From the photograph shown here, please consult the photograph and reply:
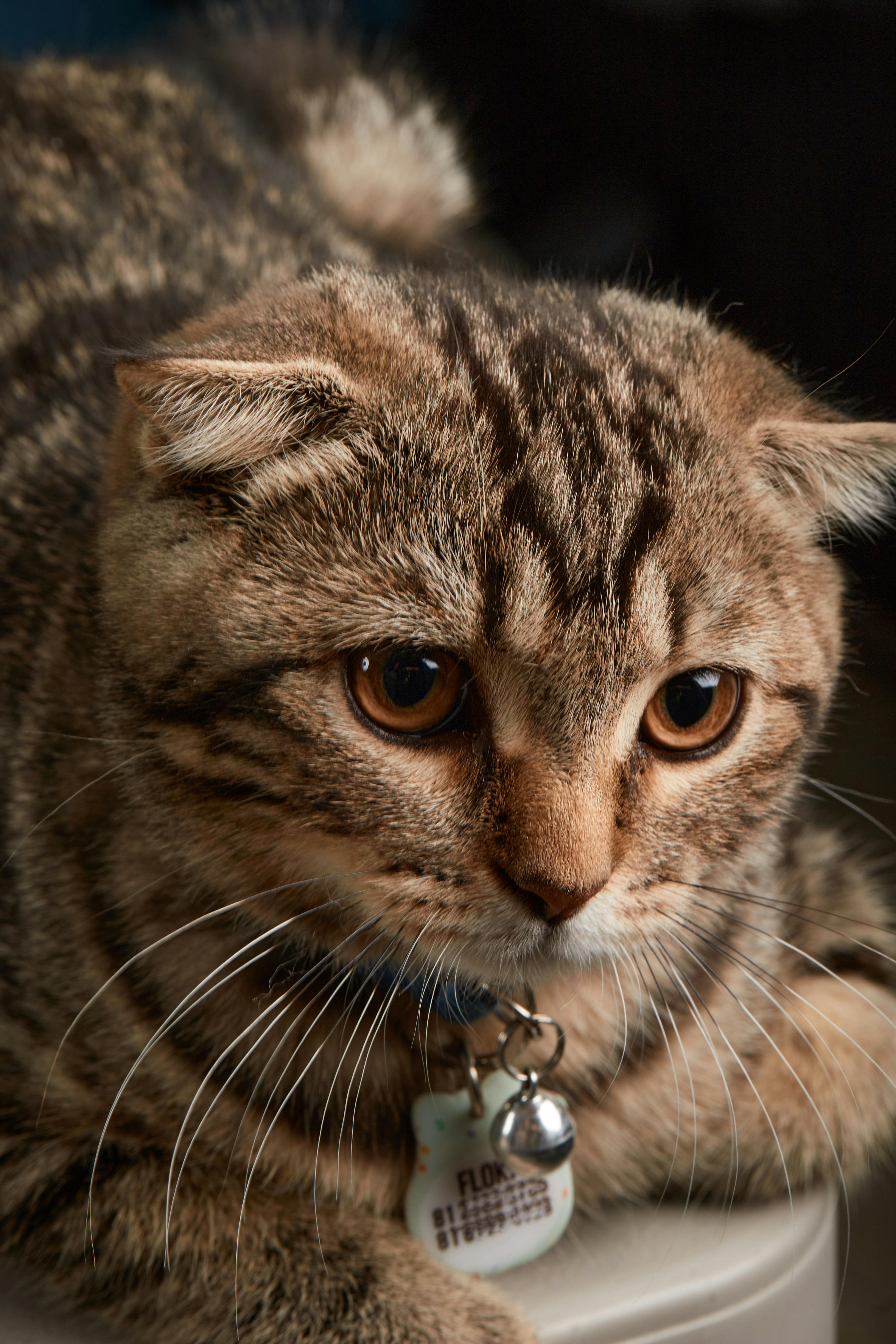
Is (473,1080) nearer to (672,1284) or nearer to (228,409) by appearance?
(672,1284)

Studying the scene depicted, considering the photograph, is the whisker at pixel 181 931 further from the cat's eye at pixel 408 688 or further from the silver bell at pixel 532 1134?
the silver bell at pixel 532 1134

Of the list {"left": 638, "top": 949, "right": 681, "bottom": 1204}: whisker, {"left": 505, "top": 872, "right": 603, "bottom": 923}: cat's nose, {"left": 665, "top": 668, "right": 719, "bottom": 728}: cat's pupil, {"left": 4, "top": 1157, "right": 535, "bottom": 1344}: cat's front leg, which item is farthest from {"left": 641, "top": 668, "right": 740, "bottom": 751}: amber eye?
{"left": 4, "top": 1157, "right": 535, "bottom": 1344}: cat's front leg

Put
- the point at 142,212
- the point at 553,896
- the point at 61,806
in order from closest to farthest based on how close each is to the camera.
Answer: the point at 553,896, the point at 61,806, the point at 142,212

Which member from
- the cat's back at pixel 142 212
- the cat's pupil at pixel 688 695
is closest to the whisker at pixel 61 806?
the cat's back at pixel 142 212

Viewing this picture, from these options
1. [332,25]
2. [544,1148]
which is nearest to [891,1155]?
[544,1148]

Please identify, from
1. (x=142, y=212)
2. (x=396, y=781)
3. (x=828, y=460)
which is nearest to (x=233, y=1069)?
(x=396, y=781)

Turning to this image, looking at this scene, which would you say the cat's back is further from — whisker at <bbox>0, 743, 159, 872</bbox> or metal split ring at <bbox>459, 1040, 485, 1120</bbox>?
metal split ring at <bbox>459, 1040, 485, 1120</bbox>

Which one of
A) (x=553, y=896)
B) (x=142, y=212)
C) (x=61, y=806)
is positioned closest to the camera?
(x=553, y=896)
